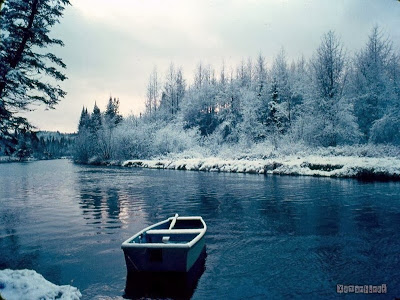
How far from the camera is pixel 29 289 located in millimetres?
6102

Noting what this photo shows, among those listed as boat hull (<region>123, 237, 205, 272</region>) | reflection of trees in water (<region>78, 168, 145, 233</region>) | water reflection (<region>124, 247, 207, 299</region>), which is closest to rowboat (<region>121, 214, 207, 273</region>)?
boat hull (<region>123, 237, 205, 272</region>)

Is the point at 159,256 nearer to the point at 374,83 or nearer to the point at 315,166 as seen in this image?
the point at 315,166

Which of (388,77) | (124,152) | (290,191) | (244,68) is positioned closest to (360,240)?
(290,191)

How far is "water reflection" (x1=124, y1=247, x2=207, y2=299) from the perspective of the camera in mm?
7191

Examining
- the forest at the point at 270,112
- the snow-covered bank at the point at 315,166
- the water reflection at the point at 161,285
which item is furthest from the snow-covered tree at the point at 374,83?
the water reflection at the point at 161,285

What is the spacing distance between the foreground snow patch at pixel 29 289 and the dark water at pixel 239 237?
2.06ft

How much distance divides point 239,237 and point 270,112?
46305 millimetres

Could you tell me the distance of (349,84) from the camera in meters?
44.2

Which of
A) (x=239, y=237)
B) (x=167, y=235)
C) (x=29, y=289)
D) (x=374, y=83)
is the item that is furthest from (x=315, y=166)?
(x=29, y=289)

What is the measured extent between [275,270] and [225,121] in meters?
54.6

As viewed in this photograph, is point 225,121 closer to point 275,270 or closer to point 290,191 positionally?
point 290,191

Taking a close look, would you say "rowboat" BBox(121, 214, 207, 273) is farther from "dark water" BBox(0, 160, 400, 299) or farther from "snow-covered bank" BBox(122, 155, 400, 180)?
"snow-covered bank" BBox(122, 155, 400, 180)

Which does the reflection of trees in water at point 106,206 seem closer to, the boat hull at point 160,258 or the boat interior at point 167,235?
the boat interior at point 167,235

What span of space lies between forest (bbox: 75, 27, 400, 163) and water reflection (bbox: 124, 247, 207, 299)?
31.9 metres
